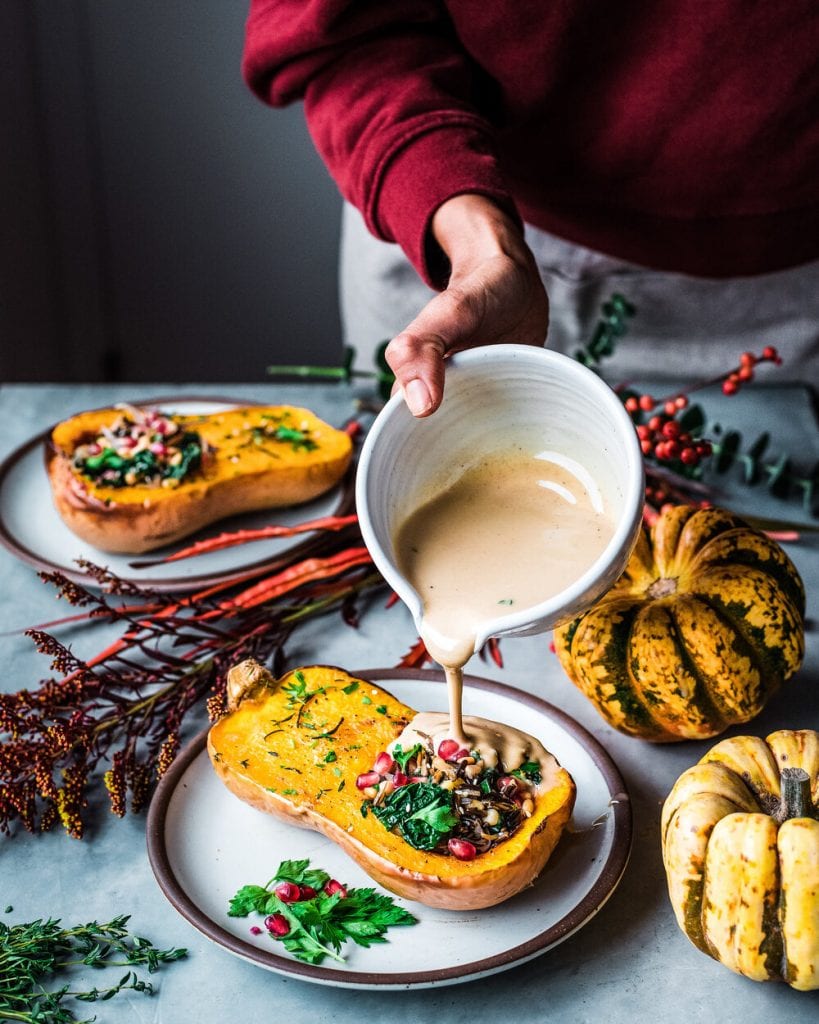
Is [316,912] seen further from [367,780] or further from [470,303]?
[470,303]

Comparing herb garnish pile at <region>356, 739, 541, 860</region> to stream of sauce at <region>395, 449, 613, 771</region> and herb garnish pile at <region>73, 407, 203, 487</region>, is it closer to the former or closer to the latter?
stream of sauce at <region>395, 449, 613, 771</region>

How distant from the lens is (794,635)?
141 cm

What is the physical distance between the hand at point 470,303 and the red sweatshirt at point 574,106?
2.5 inches

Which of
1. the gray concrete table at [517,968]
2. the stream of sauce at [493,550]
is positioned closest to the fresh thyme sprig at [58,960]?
the gray concrete table at [517,968]

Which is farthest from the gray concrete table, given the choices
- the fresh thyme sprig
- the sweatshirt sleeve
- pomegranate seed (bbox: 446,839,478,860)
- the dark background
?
the dark background

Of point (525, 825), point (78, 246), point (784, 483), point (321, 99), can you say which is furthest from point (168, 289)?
point (525, 825)

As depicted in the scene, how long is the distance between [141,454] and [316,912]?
0.93 metres

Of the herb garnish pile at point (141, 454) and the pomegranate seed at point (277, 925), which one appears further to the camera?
the herb garnish pile at point (141, 454)

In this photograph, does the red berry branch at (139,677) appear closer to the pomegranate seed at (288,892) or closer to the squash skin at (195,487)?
the squash skin at (195,487)

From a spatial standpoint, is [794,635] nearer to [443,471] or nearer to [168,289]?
[443,471]

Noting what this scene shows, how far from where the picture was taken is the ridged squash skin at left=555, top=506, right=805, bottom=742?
1386 millimetres

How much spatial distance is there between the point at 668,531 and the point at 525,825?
1.70 ft

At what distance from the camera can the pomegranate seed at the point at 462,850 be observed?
1.18 metres

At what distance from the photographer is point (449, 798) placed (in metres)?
1.22
